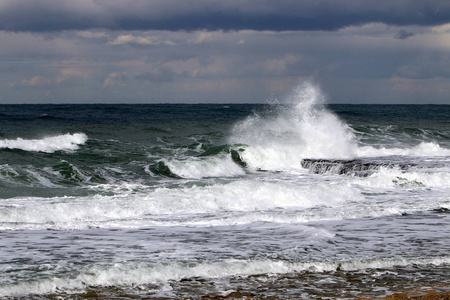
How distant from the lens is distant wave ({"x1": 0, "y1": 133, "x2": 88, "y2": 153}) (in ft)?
83.6

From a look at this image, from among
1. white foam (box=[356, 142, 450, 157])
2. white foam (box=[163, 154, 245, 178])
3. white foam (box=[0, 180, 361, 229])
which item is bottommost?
white foam (box=[0, 180, 361, 229])

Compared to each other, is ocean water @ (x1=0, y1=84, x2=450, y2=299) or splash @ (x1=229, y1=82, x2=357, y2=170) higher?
splash @ (x1=229, y1=82, x2=357, y2=170)

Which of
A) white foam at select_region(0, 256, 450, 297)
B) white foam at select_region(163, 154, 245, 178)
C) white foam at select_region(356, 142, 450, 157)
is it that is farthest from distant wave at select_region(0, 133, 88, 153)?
white foam at select_region(0, 256, 450, 297)

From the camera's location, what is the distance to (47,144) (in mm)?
27203

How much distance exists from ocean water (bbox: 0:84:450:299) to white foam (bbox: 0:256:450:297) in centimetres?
3

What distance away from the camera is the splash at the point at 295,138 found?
25.0 meters

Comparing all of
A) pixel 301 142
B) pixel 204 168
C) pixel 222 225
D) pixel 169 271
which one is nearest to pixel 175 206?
pixel 222 225

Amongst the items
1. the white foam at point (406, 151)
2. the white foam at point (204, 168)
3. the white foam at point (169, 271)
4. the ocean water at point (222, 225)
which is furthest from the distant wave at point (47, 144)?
the white foam at point (169, 271)

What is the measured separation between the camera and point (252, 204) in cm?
1446

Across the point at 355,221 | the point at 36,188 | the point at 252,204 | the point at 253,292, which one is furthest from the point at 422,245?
the point at 36,188

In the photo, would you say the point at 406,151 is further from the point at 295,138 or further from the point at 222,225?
the point at 222,225

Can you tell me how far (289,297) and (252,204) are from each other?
7.49 meters

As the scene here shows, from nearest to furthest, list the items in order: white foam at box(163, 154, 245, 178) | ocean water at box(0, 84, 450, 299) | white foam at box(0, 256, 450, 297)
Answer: white foam at box(0, 256, 450, 297) → ocean water at box(0, 84, 450, 299) → white foam at box(163, 154, 245, 178)

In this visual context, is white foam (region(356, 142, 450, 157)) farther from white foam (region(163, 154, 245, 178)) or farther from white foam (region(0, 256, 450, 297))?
white foam (region(0, 256, 450, 297))
